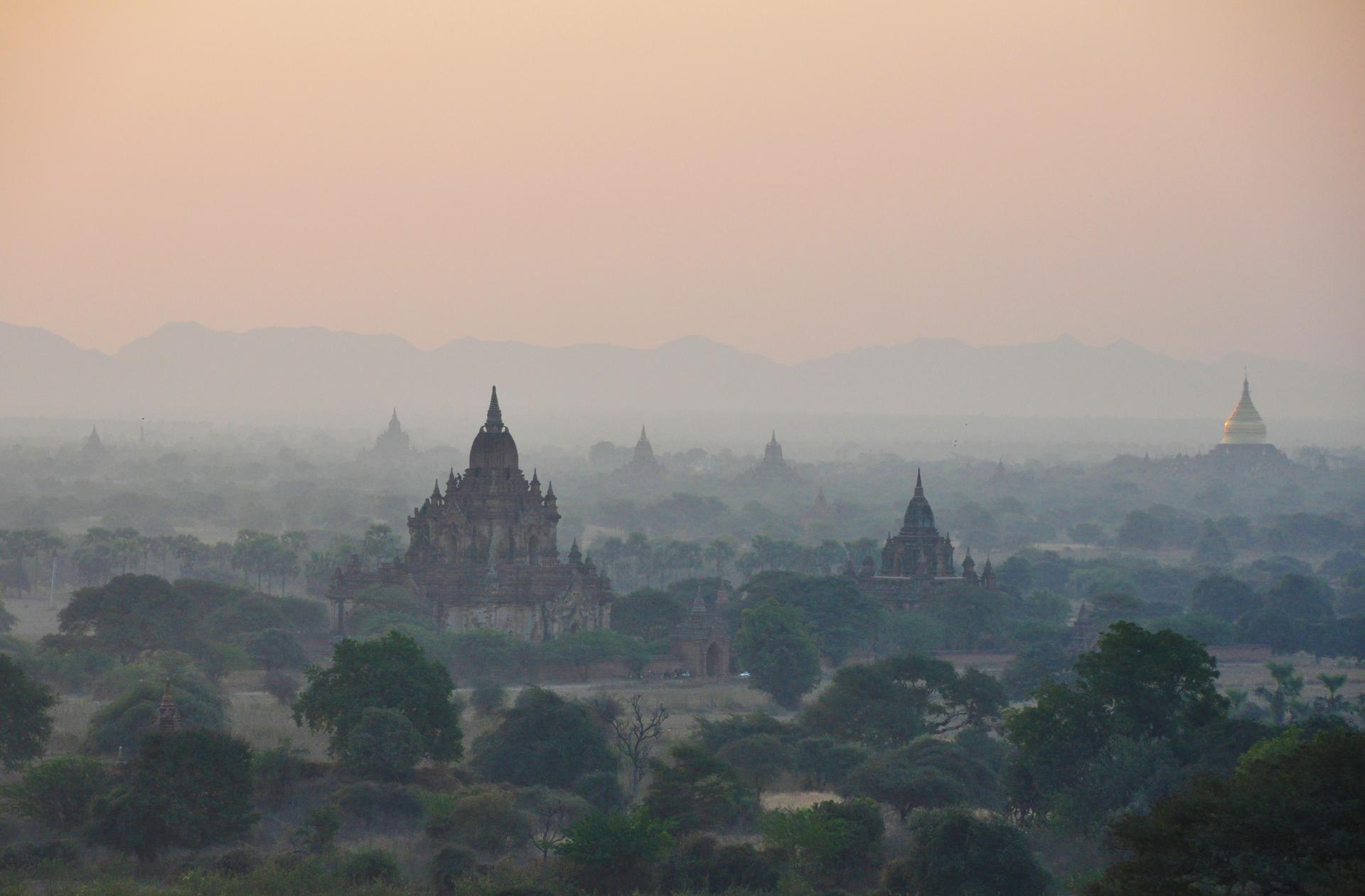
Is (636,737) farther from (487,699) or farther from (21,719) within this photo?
(21,719)

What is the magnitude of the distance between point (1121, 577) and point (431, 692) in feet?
224

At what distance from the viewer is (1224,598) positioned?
98938 mm

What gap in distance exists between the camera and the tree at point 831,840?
138 ft

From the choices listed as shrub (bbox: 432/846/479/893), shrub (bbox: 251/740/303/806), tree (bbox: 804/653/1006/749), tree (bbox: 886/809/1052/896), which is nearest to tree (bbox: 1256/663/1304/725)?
tree (bbox: 804/653/1006/749)

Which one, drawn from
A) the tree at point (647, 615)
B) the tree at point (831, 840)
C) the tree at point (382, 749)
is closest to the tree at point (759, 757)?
the tree at point (382, 749)

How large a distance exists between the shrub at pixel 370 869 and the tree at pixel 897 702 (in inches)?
777

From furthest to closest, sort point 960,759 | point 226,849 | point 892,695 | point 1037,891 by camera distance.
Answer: point 892,695
point 960,759
point 226,849
point 1037,891

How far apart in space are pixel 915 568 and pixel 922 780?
44.2 metres

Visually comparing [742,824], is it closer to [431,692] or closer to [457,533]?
[431,692]

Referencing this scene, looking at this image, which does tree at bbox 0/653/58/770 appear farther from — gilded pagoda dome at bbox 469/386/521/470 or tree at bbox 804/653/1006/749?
gilded pagoda dome at bbox 469/386/521/470

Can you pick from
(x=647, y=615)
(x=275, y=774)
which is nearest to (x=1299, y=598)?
(x=647, y=615)

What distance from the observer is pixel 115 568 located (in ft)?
364

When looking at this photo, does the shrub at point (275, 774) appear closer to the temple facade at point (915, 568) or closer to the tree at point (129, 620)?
the tree at point (129, 620)

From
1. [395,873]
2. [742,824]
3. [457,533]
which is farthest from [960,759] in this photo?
[457,533]
